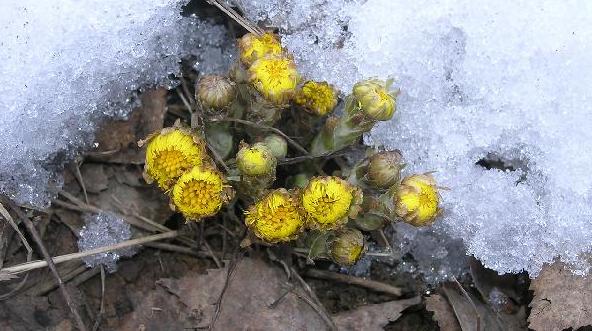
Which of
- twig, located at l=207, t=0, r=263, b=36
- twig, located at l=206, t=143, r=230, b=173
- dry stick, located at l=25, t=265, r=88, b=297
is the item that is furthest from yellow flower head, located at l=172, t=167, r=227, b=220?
twig, located at l=207, t=0, r=263, b=36

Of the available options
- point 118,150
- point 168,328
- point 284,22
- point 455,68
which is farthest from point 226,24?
point 168,328

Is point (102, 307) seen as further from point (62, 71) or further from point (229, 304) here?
point (62, 71)

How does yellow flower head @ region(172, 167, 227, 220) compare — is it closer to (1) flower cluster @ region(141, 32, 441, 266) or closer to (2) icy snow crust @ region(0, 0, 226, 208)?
(1) flower cluster @ region(141, 32, 441, 266)

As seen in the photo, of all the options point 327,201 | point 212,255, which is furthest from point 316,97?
point 212,255

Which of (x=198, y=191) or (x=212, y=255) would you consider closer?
(x=198, y=191)

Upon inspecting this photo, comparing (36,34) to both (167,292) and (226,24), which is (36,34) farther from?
(167,292)

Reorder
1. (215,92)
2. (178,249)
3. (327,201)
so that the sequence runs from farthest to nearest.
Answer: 1. (178,249)
2. (215,92)
3. (327,201)
